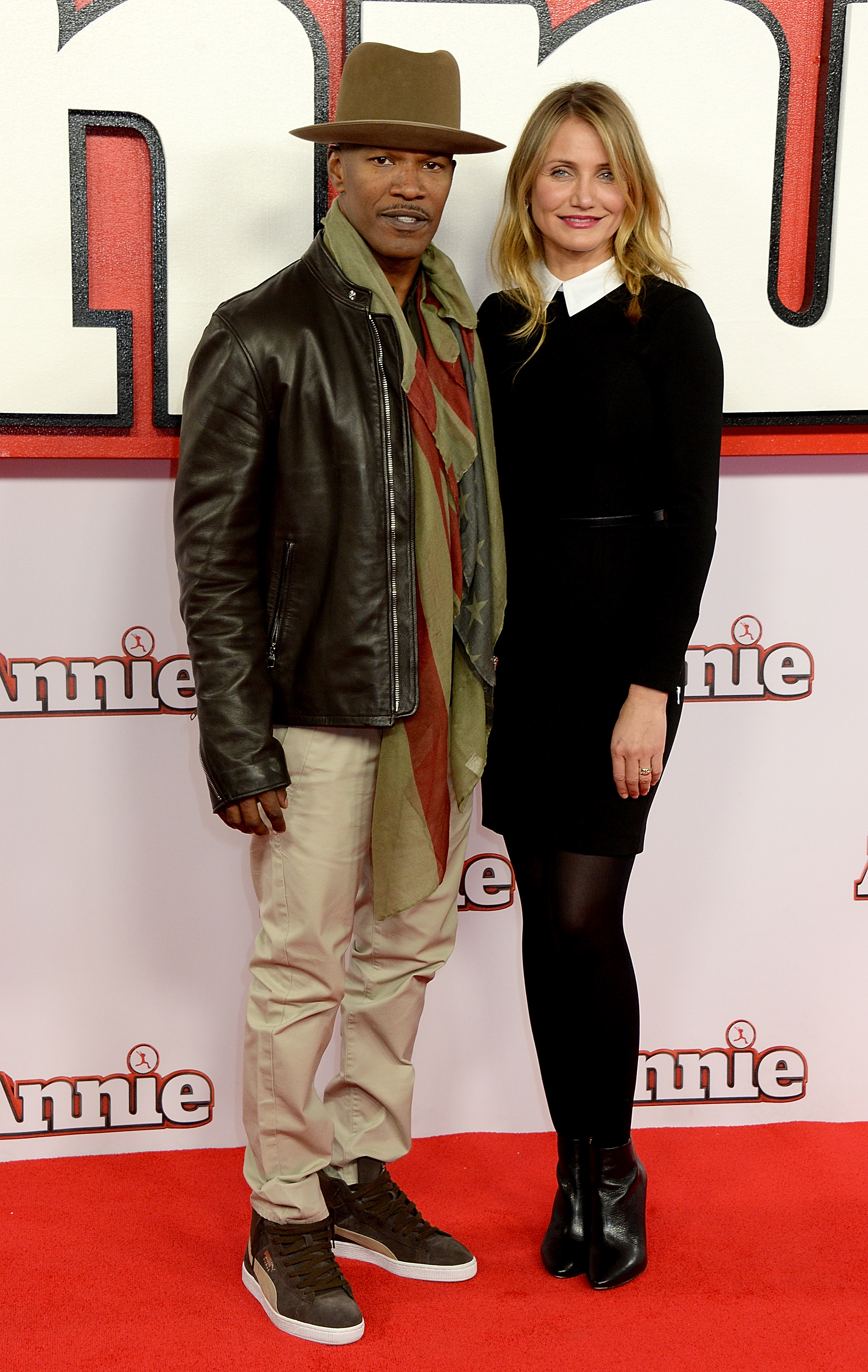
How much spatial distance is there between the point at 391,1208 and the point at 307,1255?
8.5 inches

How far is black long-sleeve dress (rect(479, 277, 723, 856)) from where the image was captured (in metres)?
1.87

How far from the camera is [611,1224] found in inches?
80.2

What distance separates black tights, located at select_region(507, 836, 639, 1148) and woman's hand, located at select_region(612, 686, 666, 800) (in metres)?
0.17

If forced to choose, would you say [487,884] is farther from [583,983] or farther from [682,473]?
[682,473]

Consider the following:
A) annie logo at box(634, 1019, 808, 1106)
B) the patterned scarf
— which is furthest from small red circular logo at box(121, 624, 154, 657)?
annie logo at box(634, 1019, 808, 1106)

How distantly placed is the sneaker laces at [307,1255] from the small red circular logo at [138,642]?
1116mm

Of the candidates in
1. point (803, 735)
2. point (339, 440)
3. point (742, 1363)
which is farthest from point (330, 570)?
point (742, 1363)

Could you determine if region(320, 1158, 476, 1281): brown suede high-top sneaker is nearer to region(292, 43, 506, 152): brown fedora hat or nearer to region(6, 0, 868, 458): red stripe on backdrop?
region(6, 0, 868, 458): red stripe on backdrop

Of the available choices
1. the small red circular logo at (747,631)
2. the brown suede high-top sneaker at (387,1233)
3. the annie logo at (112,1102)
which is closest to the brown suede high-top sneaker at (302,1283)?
the brown suede high-top sneaker at (387,1233)

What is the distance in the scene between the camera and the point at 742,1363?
6.13 feet

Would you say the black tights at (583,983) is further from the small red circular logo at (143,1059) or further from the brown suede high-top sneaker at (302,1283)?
the small red circular logo at (143,1059)

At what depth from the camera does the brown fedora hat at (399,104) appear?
1818 millimetres

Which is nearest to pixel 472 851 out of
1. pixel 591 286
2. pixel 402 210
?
pixel 591 286

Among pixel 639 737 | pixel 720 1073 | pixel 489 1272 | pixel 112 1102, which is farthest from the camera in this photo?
pixel 720 1073
